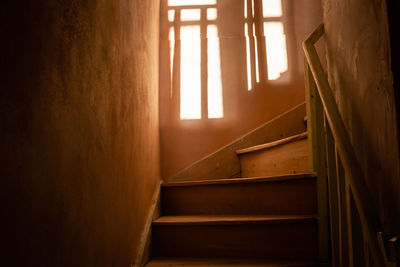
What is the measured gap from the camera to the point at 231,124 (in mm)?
2830

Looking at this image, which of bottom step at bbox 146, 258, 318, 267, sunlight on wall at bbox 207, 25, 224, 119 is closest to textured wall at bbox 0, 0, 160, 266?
bottom step at bbox 146, 258, 318, 267

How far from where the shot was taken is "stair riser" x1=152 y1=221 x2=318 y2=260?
5.77 ft

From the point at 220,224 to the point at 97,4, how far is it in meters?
1.24

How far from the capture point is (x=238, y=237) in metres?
1.84

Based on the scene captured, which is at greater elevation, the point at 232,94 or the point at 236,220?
the point at 232,94

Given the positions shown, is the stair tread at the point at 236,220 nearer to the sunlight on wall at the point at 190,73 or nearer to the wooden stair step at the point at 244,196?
the wooden stair step at the point at 244,196

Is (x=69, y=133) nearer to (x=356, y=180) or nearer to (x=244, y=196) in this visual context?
(x=356, y=180)

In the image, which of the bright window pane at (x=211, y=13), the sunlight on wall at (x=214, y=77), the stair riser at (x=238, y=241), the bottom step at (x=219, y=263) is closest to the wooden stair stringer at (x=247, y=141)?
the sunlight on wall at (x=214, y=77)

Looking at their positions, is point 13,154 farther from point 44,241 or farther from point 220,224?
point 220,224

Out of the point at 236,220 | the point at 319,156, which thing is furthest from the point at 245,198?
the point at 319,156

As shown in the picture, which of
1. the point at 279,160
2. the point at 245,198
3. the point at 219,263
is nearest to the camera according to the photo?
the point at 219,263

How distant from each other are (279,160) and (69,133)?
5.08 feet

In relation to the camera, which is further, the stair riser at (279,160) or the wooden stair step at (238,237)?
the stair riser at (279,160)

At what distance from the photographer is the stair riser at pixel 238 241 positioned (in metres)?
1.76
